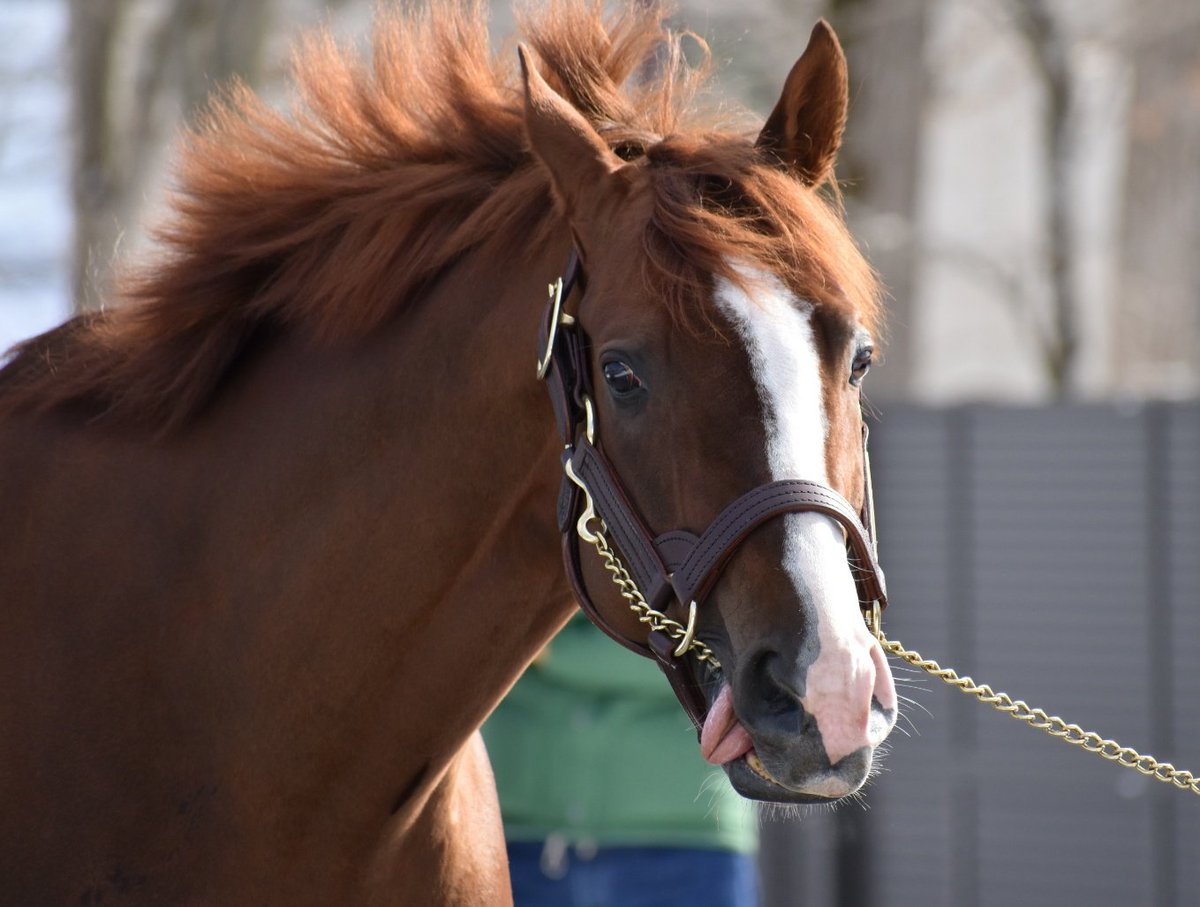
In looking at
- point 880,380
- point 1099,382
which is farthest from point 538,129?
point 1099,382

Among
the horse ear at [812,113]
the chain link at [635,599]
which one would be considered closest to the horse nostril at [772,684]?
the chain link at [635,599]

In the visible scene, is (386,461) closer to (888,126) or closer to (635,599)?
(635,599)

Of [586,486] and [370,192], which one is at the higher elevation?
[370,192]

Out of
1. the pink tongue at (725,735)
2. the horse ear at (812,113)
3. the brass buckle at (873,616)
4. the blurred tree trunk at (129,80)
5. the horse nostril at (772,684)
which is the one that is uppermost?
the horse ear at (812,113)

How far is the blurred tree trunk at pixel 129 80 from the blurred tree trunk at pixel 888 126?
4.20 meters

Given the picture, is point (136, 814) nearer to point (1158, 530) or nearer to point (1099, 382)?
point (1158, 530)

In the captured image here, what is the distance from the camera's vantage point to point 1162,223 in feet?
45.1

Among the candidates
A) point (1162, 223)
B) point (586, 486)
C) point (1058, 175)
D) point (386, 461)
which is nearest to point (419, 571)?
point (386, 461)

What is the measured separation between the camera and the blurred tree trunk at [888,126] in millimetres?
9992

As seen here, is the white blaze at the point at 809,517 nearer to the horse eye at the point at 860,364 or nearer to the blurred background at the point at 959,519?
the horse eye at the point at 860,364

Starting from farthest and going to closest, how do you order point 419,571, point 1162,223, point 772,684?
1. point 1162,223
2. point 419,571
3. point 772,684

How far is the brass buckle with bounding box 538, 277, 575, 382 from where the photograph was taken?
2.29m

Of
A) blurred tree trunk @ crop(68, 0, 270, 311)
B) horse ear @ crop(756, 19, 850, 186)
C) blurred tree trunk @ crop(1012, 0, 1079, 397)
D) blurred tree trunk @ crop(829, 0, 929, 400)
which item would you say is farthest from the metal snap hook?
blurred tree trunk @ crop(1012, 0, 1079, 397)

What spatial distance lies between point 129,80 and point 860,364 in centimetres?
762
